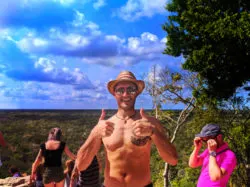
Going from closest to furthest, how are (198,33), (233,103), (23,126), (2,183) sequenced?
(2,183), (198,33), (233,103), (23,126)

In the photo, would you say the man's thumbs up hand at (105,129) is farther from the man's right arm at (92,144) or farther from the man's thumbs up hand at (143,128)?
the man's thumbs up hand at (143,128)

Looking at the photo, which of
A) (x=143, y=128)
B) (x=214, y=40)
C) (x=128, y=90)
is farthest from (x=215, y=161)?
(x=214, y=40)

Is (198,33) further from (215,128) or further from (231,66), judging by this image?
(215,128)

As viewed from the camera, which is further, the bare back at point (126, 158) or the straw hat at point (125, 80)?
the straw hat at point (125, 80)

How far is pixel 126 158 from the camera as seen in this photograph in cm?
361

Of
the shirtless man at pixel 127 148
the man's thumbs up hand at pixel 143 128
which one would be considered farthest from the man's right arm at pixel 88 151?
the man's thumbs up hand at pixel 143 128

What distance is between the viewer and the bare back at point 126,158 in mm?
3605

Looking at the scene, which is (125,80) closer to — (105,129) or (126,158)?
(105,129)

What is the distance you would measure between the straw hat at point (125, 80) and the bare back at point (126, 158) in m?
0.41

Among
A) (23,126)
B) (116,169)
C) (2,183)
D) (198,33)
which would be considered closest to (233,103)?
(198,33)

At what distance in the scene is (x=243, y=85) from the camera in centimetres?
1245

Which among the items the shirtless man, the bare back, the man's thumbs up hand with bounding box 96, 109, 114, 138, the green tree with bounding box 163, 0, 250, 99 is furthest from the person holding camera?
the green tree with bounding box 163, 0, 250, 99

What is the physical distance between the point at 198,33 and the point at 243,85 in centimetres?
272

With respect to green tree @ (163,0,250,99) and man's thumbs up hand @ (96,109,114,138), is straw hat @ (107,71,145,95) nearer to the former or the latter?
man's thumbs up hand @ (96,109,114,138)
